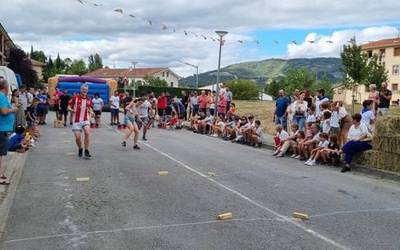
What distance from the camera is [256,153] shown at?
17.5 meters

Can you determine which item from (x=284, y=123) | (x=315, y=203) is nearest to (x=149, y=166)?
(x=315, y=203)

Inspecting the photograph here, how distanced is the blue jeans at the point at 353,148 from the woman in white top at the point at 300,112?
4100mm

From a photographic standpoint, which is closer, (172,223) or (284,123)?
(172,223)

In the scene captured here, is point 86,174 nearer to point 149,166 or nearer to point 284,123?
point 149,166

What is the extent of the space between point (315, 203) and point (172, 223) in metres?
2.77

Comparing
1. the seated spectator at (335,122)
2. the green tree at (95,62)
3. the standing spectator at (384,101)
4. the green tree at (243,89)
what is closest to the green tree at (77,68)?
the green tree at (95,62)

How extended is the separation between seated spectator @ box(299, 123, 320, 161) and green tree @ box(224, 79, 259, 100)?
90.7m

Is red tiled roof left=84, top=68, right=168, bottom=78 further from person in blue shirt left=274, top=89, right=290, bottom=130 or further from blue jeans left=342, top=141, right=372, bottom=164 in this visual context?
blue jeans left=342, top=141, right=372, bottom=164

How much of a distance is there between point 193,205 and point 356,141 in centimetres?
671

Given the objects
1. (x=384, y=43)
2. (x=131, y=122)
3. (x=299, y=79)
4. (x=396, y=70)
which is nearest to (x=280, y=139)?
(x=131, y=122)

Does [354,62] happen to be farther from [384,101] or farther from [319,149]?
[319,149]

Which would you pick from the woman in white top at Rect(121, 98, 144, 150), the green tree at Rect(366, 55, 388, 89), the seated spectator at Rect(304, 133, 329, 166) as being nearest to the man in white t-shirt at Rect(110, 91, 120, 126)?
the woman in white top at Rect(121, 98, 144, 150)

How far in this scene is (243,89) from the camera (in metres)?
111

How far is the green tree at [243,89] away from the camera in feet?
355
